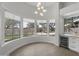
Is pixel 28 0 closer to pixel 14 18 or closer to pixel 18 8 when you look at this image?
pixel 18 8

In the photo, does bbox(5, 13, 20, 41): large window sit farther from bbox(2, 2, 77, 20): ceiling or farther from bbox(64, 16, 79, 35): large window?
bbox(64, 16, 79, 35): large window

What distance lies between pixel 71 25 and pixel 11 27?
96 cm

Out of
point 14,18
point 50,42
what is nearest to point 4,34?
point 14,18

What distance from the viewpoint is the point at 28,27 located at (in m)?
1.56

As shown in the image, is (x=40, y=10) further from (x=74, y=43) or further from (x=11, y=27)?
(x=74, y=43)

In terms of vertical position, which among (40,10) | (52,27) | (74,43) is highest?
(40,10)

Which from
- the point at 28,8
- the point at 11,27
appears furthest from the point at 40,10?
the point at 11,27

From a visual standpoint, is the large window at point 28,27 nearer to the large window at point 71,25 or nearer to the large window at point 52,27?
the large window at point 52,27

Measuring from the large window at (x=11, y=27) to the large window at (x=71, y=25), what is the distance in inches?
30.3

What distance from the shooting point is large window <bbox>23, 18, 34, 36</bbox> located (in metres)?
1.56

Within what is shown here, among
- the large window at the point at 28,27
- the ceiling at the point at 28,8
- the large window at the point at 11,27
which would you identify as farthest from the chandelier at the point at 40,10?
the large window at the point at 11,27

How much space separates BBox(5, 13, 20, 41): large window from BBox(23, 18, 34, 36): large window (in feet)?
0.31

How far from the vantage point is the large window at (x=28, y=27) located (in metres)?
1.56

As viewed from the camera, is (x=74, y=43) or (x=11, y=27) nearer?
(x=11, y=27)
